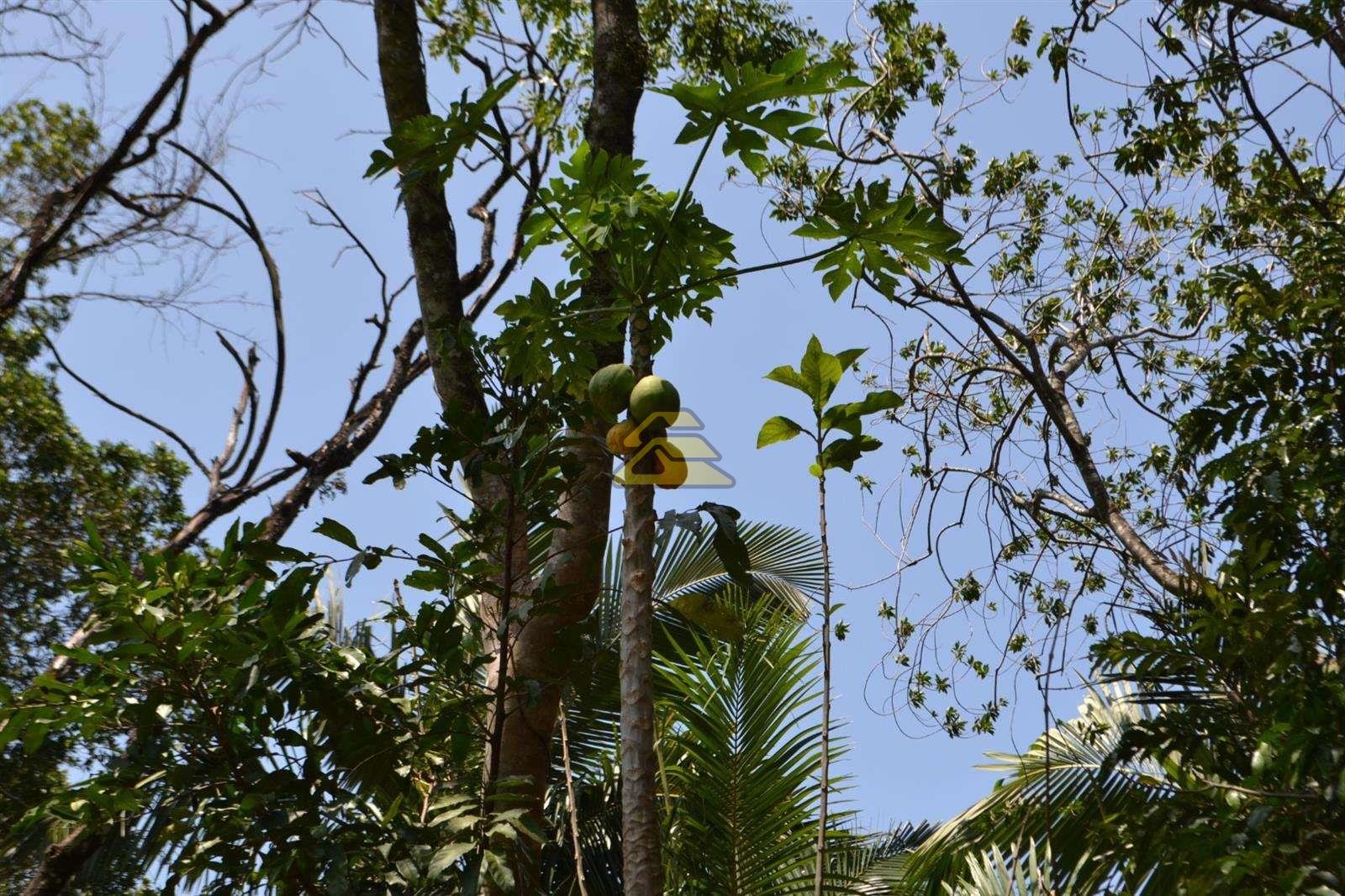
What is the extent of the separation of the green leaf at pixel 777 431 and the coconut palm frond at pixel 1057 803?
1.82 m

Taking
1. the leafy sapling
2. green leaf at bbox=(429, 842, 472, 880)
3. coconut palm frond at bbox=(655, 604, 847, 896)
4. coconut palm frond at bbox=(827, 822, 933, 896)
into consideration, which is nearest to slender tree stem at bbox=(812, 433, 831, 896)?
the leafy sapling

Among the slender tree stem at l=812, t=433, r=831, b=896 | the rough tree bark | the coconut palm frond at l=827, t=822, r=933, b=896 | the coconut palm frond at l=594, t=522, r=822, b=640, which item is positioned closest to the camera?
the slender tree stem at l=812, t=433, r=831, b=896

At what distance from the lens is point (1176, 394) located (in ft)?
20.0

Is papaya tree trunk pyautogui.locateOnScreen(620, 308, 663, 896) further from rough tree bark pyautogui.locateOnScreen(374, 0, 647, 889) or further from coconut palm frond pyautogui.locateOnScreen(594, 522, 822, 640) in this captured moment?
coconut palm frond pyautogui.locateOnScreen(594, 522, 822, 640)

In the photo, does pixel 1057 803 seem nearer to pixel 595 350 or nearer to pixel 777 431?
pixel 595 350

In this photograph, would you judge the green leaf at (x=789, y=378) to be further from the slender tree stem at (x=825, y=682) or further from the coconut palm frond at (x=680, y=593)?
the coconut palm frond at (x=680, y=593)


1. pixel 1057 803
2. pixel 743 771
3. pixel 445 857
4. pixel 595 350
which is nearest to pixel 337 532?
pixel 445 857

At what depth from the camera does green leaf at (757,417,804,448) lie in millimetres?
1757

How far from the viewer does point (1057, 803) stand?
3.82 meters

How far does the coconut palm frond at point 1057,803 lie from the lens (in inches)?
132

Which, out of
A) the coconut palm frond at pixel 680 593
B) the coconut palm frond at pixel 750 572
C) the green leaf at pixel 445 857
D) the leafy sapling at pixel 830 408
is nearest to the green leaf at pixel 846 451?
the leafy sapling at pixel 830 408

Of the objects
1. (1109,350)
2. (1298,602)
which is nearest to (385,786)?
(1298,602)

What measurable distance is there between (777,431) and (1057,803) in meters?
2.66

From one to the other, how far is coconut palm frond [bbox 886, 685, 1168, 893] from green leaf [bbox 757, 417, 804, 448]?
182cm
